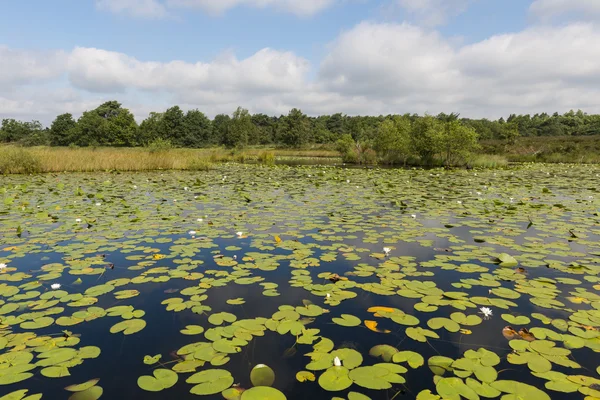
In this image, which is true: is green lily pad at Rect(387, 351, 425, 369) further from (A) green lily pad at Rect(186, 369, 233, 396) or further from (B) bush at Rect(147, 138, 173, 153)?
(B) bush at Rect(147, 138, 173, 153)

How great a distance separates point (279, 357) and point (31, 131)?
381ft

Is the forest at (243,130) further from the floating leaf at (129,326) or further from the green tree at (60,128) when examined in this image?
the floating leaf at (129,326)

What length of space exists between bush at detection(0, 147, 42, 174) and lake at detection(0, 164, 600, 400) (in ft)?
45.4

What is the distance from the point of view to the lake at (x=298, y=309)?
2348 mm

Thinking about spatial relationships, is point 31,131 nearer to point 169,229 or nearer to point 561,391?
point 169,229

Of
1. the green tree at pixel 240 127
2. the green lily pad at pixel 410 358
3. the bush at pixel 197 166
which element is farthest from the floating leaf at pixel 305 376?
the green tree at pixel 240 127

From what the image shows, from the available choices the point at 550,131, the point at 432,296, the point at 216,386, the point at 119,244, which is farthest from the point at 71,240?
the point at 550,131

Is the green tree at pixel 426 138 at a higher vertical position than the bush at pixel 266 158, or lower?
higher

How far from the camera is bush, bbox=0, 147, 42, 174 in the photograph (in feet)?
57.9

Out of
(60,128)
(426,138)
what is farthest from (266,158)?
(60,128)

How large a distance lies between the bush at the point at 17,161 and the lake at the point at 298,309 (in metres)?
13.8

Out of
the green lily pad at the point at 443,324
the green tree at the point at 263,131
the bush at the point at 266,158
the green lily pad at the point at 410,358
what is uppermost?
the green tree at the point at 263,131

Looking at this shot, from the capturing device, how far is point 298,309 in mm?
3428

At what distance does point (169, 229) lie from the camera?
6.68 metres
